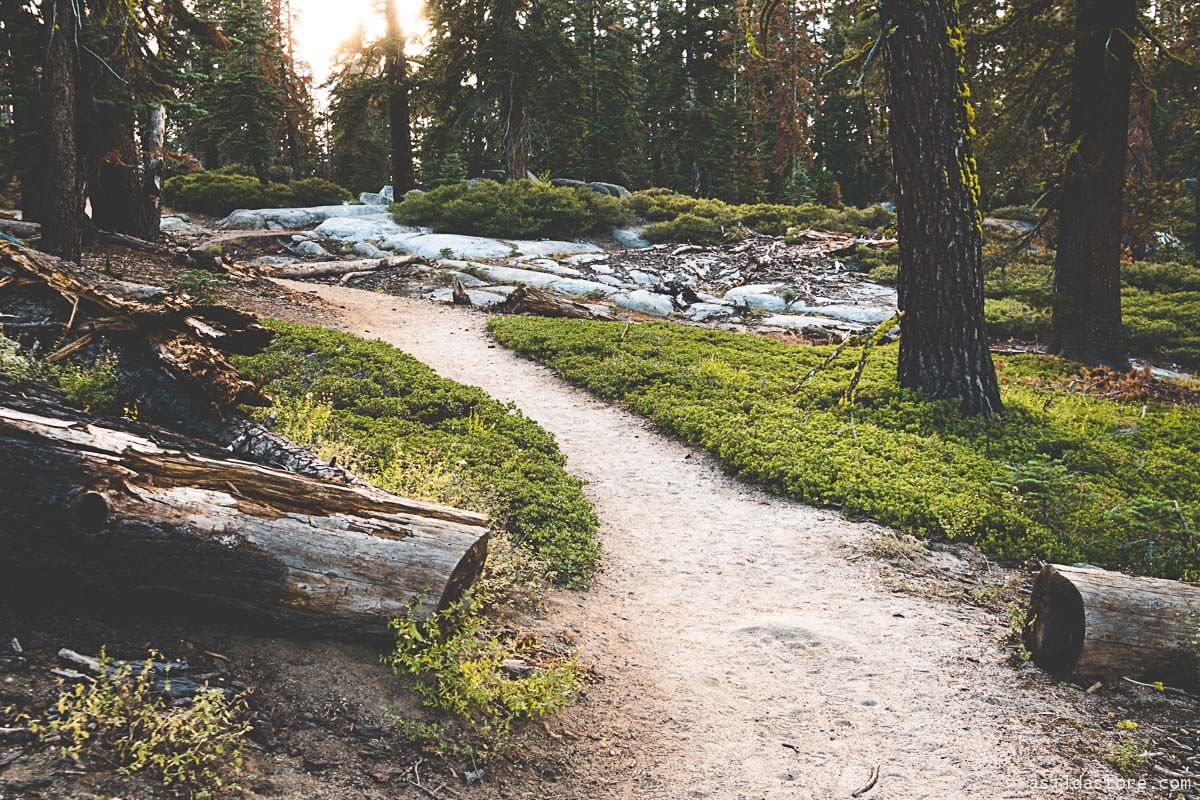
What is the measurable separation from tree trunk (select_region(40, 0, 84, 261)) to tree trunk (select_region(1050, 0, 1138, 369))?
14.8 meters

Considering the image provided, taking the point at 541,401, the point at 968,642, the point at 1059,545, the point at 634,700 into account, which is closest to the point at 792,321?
the point at 541,401

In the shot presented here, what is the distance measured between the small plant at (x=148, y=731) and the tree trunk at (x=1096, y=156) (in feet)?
43.7

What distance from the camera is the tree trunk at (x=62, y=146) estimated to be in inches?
433

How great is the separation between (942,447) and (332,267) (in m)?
15.4

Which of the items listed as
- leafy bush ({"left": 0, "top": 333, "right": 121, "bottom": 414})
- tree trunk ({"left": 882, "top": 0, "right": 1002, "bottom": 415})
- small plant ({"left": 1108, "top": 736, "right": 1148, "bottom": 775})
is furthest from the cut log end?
leafy bush ({"left": 0, "top": 333, "right": 121, "bottom": 414})

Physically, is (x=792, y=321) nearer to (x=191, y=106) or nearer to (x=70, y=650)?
(x=191, y=106)

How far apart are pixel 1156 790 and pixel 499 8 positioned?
2775cm

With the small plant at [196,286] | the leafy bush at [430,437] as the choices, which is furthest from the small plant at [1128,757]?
the small plant at [196,286]

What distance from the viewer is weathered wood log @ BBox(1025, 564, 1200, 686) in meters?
4.53

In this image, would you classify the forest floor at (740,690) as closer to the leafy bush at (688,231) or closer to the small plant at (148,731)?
the small plant at (148,731)

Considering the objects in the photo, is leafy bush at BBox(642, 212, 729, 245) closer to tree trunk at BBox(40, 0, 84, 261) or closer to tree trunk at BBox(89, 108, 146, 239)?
tree trunk at BBox(89, 108, 146, 239)

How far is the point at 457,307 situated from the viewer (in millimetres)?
17031

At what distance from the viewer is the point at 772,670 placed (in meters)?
4.95

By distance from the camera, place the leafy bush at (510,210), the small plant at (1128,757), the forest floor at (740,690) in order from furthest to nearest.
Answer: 1. the leafy bush at (510,210)
2. the small plant at (1128,757)
3. the forest floor at (740,690)
